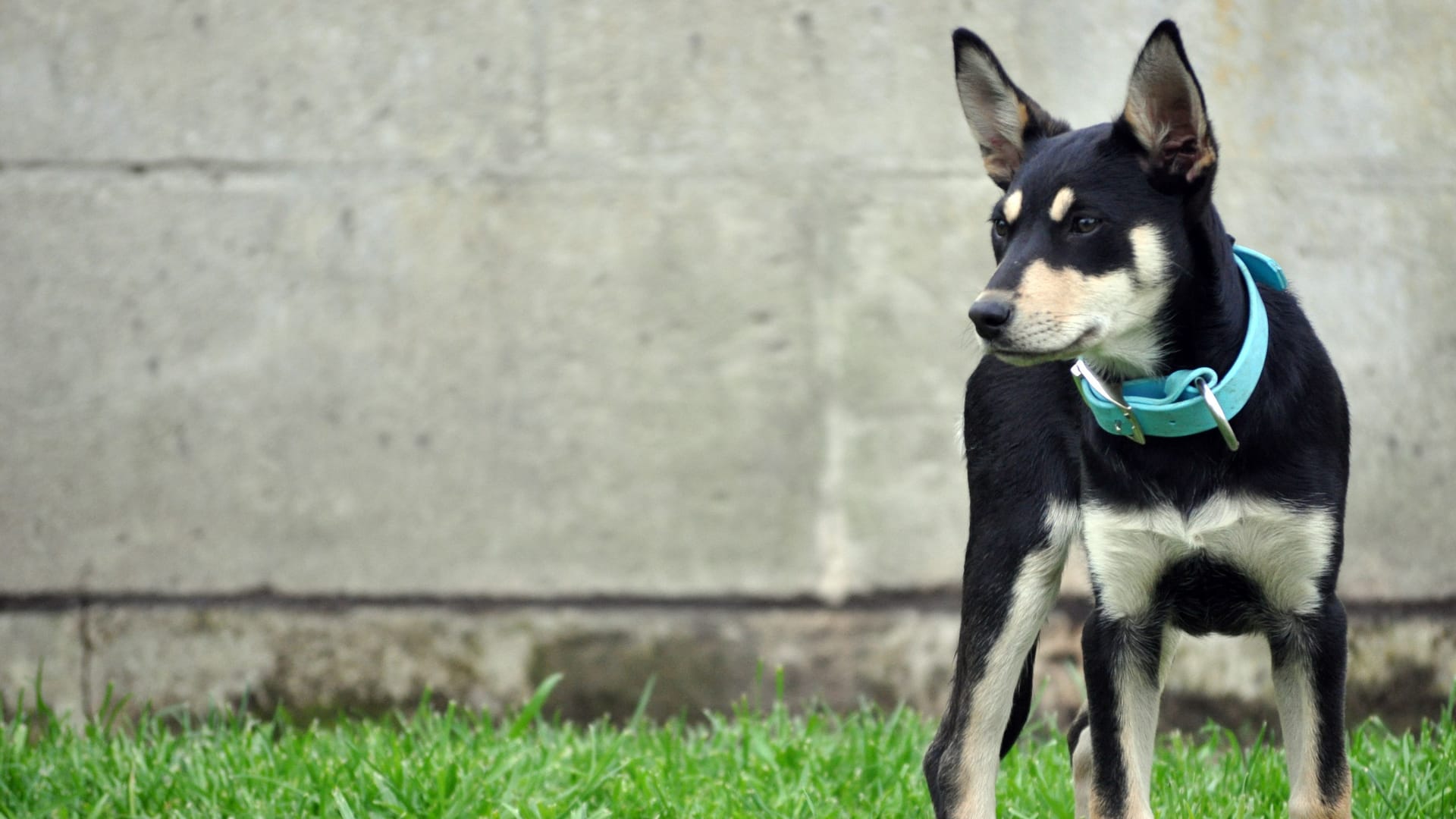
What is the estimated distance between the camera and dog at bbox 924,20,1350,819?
242cm

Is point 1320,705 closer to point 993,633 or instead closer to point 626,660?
point 993,633

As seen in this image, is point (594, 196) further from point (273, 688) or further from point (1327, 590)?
point (1327, 590)

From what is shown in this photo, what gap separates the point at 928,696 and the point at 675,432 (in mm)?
1242

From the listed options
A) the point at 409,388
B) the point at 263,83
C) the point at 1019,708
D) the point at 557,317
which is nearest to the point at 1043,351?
the point at 1019,708

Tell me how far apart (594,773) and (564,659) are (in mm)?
1453

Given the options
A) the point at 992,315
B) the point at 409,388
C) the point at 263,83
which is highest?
the point at 263,83

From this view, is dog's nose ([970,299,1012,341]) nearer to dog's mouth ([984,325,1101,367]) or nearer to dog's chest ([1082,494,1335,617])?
dog's mouth ([984,325,1101,367])

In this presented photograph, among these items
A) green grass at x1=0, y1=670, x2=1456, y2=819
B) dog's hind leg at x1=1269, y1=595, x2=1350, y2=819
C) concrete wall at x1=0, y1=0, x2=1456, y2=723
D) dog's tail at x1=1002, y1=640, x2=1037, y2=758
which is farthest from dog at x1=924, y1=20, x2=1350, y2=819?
concrete wall at x1=0, y1=0, x2=1456, y2=723

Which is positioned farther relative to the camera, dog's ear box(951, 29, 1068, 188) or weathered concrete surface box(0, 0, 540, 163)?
weathered concrete surface box(0, 0, 540, 163)

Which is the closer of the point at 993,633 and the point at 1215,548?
the point at 1215,548

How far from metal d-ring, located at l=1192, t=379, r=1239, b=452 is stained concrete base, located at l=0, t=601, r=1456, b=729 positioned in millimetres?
2396

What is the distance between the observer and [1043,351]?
2377 millimetres

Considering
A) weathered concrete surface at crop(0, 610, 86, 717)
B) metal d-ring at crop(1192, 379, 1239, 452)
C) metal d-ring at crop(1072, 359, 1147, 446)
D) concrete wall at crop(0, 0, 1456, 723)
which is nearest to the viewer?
metal d-ring at crop(1192, 379, 1239, 452)

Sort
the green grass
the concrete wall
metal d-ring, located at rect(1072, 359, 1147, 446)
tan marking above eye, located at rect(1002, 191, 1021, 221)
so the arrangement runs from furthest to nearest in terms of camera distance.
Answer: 1. the concrete wall
2. the green grass
3. tan marking above eye, located at rect(1002, 191, 1021, 221)
4. metal d-ring, located at rect(1072, 359, 1147, 446)
